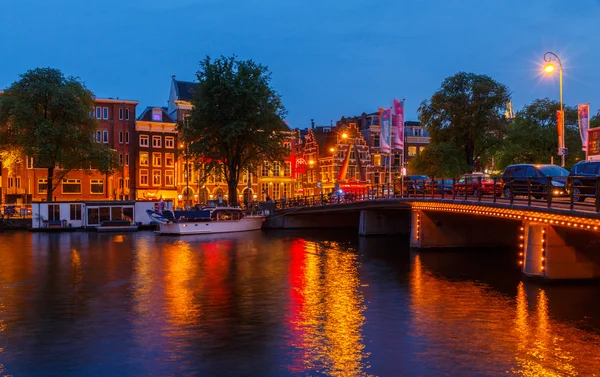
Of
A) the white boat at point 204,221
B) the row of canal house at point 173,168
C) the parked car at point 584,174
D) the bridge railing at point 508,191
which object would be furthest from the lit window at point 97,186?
the parked car at point 584,174

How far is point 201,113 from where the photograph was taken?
67.1 m

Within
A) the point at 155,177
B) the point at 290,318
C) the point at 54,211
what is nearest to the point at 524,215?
the point at 290,318

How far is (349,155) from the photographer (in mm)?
99562

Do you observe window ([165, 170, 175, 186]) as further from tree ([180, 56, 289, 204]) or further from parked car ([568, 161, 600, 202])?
parked car ([568, 161, 600, 202])

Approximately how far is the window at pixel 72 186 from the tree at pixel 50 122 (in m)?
19.6

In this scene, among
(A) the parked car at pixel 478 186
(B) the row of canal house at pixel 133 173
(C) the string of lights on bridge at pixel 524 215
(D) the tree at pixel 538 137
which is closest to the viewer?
(C) the string of lights on bridge at pixel 524 215

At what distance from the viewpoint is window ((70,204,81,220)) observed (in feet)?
224

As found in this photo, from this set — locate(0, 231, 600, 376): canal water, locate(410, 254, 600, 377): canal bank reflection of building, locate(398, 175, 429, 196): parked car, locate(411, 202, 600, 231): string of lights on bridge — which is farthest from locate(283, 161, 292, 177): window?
locate(410, 254, 600, 377): canal bank reflection of building

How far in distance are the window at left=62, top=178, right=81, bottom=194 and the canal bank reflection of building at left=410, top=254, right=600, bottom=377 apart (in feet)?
246

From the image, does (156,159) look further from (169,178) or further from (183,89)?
(183,89)

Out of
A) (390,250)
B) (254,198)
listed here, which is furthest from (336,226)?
(254,198)

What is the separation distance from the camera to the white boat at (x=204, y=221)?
196 feet

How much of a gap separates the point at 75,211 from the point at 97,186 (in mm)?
26759

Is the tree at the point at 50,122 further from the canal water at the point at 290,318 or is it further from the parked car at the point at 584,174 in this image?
the parked car at the point at 584,174
